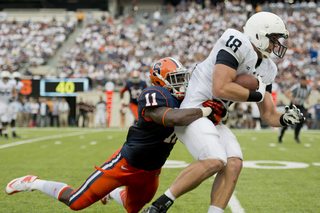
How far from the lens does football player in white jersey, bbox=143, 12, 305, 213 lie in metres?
2.20

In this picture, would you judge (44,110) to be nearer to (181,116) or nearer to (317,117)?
(317,117)

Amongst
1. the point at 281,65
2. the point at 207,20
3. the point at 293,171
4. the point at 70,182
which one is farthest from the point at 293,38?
the point at 70,182

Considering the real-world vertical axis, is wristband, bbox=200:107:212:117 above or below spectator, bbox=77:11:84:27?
below

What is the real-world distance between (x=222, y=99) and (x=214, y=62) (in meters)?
0.28

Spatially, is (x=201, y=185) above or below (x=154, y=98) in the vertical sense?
below

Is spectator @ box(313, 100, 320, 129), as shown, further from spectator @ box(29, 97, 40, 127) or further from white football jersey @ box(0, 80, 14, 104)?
spectator @ box(29, 97, 40, 127)

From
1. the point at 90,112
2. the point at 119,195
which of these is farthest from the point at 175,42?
the point at 119,195

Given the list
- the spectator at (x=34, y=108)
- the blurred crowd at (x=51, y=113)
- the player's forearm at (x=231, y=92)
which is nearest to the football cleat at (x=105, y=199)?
the player's forearm at (x=231, y=92)

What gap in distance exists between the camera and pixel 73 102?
18.2 metres

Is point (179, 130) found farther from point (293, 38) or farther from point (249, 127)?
point (293, 38)

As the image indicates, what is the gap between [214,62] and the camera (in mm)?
2527

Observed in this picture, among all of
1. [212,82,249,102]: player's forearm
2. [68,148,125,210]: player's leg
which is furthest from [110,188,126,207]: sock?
[212,82,249,102]: player's forearm

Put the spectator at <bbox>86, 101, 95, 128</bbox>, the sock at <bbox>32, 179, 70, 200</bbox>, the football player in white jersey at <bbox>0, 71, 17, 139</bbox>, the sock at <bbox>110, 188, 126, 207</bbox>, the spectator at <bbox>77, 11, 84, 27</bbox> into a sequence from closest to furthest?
the sock at <bbox>32, 179, 70, 200</bbox> < the sock at <bbox>110, 188, 126, 207</bbox> < the football player in white jersey at <bbox>0, 71, 17, 139</bbox> < the spectator at <bbox>86, 101, 95, 128</bbox> < the spectator at <bbox>77, 11, 84, 27</bbox>

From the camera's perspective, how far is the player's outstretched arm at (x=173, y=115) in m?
2.23
